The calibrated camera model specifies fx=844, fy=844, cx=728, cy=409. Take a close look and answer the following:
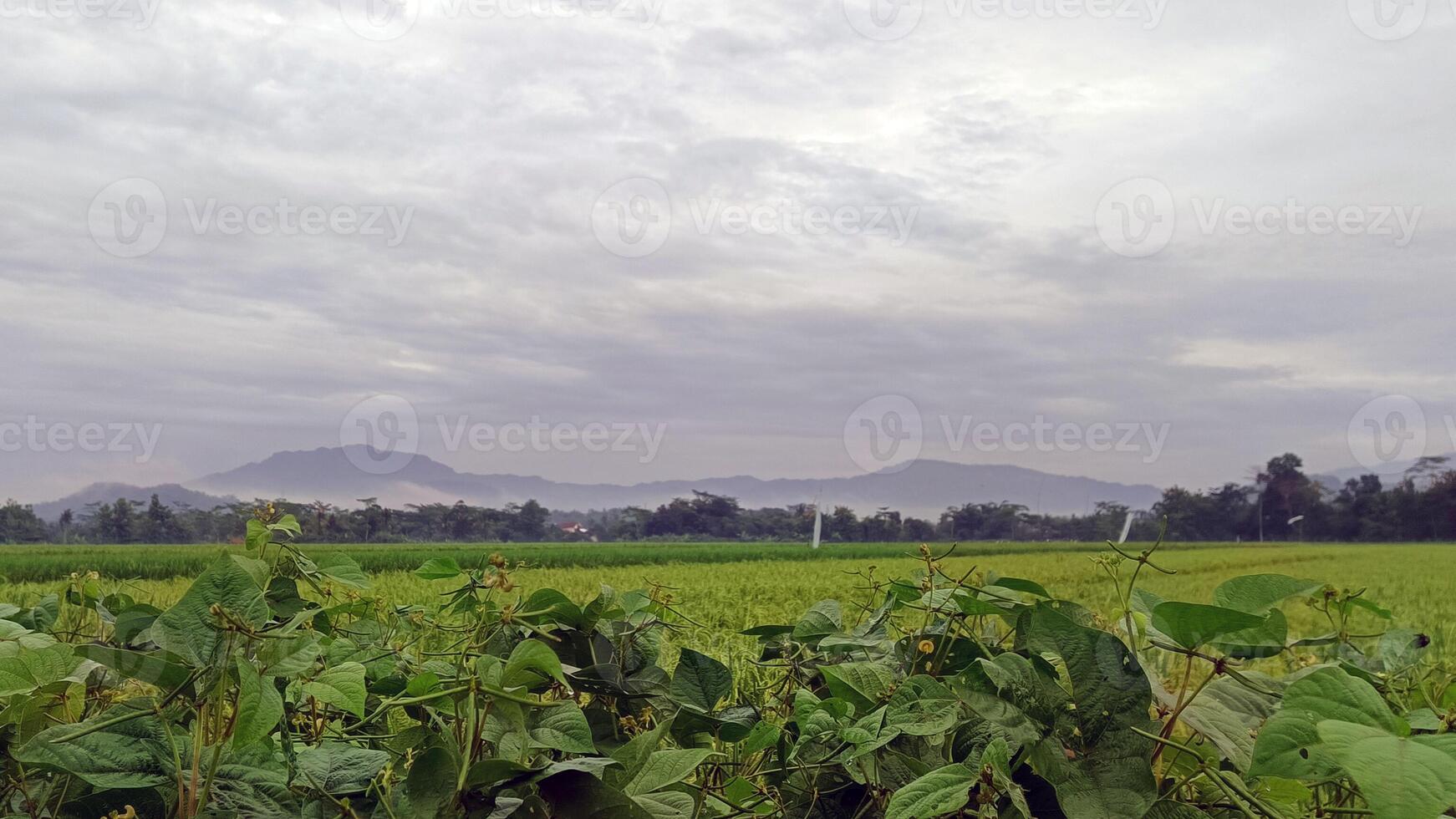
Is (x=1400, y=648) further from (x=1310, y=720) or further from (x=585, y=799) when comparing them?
(x=585, y=799)

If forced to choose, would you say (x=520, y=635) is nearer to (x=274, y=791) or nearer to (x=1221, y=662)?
(x=274, y=791)

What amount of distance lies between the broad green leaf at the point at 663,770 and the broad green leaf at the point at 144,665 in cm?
33

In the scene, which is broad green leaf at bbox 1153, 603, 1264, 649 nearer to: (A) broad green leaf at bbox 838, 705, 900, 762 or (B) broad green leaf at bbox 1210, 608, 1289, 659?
(B) broad green leaf at bbox 1210, 608, 1289, 659

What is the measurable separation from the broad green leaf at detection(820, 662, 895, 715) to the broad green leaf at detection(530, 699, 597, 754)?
0.23 meters

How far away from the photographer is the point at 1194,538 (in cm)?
7312

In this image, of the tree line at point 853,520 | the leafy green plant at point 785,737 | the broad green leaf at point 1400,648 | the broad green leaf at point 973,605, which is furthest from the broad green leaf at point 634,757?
the tree line at point 853,520

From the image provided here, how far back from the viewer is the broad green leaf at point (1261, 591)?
60 centimetres

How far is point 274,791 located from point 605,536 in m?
76.7

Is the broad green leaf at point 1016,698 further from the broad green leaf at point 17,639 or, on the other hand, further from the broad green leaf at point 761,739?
the broad green leaf at point 17,639

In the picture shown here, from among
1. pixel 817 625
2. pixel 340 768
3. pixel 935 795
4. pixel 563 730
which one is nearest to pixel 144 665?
pixel 340 768

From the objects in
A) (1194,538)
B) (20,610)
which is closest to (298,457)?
(1194,538)

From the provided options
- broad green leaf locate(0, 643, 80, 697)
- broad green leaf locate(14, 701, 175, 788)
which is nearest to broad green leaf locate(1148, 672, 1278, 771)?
broad green leaf locate(14, 701, 175, 788)

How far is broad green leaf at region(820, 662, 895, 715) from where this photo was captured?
744 mm

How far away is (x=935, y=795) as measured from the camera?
552 mm
